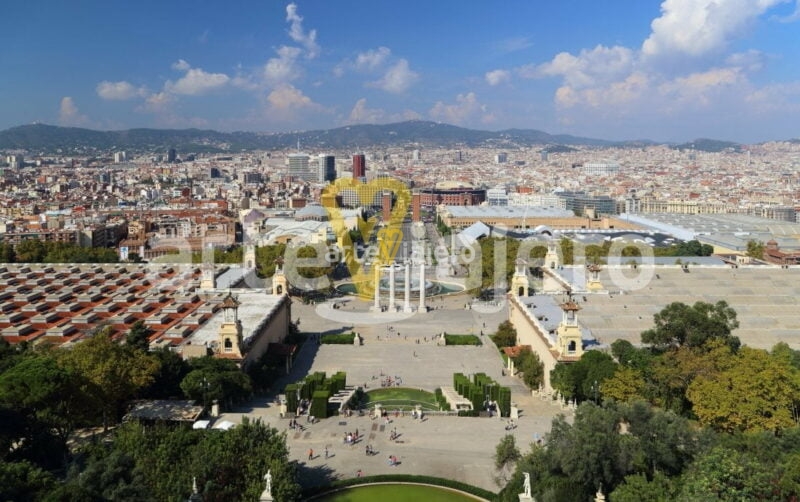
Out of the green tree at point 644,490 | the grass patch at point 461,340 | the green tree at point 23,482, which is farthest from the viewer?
the grass patch at point 461,340

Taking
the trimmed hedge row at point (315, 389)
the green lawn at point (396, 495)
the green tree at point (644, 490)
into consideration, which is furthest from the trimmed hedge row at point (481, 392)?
the green tree at point (644, 490)

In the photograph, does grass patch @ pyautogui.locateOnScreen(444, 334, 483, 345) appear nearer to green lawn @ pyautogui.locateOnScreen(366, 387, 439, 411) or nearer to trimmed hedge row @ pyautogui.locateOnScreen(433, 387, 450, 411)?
green lawn @ pyautogui.locateOnScreen(366, 387, 439, 411)

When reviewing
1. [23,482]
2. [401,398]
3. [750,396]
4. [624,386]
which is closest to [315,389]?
[401,398]

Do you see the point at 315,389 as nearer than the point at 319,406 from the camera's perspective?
No

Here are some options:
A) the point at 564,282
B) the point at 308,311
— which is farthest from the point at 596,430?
the point at 308,311

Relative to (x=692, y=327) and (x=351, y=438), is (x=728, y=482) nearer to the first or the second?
(x=692, y=327)

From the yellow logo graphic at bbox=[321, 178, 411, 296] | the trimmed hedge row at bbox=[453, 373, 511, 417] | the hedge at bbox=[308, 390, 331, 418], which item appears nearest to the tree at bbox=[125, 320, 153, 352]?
the hedge at bbox=[308, 390, 331, 418]

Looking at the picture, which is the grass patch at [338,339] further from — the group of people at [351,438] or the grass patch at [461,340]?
the group of people at [351,438]

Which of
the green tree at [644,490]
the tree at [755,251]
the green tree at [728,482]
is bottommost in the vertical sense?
the tree at [755,251]
